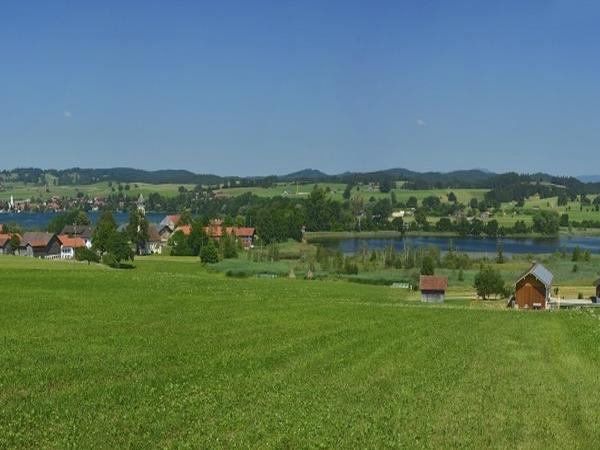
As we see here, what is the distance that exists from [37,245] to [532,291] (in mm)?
86297

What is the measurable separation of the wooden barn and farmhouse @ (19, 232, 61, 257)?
84259mm

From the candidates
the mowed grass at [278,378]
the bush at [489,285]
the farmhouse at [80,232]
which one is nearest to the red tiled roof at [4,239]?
the farmhouse at [80,232]

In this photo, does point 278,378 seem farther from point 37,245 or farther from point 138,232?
point 138,232

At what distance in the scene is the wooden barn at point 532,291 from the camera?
2574 inches

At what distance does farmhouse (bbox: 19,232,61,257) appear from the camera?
125 metres

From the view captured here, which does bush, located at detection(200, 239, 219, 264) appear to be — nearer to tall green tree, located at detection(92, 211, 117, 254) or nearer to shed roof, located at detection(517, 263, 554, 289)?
tall green tree, located at detection(92, 211, 117, 254)

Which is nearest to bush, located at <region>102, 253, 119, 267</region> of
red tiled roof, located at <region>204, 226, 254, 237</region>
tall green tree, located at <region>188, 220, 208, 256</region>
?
tall green tree, located at <region>188, 220, 208, 256</region>

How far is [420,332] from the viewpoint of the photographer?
37.6m

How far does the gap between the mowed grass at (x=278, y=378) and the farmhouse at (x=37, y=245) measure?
8403 cm

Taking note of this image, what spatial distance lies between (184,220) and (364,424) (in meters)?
165

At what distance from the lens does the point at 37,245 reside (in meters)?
125

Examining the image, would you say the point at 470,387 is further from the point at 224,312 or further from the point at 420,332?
the point at 224,312

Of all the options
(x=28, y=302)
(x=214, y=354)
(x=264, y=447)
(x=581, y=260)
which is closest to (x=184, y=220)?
(x=581, y=260)

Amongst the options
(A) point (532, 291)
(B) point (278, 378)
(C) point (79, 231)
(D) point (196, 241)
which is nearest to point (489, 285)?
(A) point (532, 291)
